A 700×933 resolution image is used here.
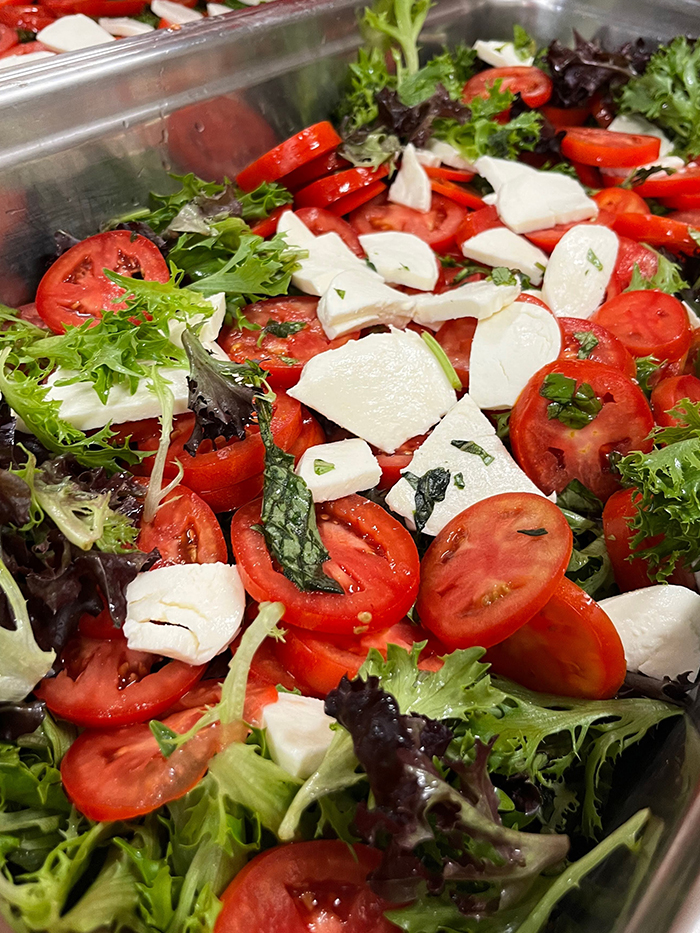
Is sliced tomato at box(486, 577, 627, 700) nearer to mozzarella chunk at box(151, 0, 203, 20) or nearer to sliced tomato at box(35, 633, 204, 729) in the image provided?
sliced tomato at box(35, 633, 204, 729)

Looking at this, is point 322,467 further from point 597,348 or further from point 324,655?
point 597,348

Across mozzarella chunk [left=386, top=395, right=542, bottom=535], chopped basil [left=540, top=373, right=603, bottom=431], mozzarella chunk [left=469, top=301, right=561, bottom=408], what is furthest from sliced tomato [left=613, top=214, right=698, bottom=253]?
mozzarella chunk [left=386, top=395, right=542, bottom=535]

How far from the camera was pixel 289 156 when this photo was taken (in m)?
2.83

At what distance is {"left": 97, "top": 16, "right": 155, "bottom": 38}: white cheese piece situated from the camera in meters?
3.57

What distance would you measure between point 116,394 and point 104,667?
0.67m

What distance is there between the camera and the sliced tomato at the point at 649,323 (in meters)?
2.50

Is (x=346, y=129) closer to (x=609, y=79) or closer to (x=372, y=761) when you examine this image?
(x=609, y=79)

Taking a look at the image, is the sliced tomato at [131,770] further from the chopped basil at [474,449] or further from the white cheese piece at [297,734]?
the chopped basil at [474,449]

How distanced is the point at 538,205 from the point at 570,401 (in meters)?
1.14

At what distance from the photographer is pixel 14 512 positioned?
1.62 m

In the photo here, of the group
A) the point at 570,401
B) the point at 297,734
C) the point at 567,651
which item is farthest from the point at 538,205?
the point at 297,734

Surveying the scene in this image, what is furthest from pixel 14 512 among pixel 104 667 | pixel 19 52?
pixel 19 52

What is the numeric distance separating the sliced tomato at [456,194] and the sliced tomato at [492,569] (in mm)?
1642

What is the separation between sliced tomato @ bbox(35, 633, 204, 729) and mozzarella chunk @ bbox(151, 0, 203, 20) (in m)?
3.15
